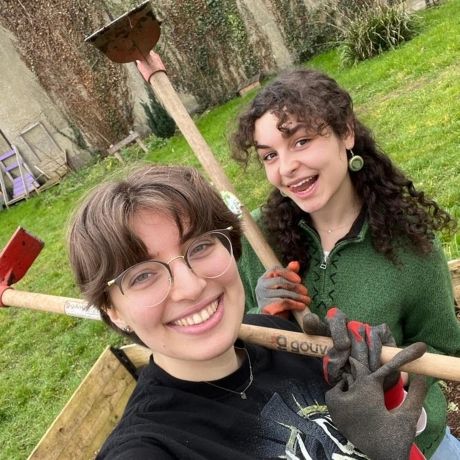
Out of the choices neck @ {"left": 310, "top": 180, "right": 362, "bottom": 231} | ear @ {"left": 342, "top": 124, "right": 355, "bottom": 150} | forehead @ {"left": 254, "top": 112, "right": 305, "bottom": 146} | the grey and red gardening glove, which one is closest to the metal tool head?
forehead @ {"left": 254, "top": 112, "right": 305, "bottom": 146}

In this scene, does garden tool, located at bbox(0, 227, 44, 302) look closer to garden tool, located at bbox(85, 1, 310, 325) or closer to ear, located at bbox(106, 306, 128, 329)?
garden tool, located at bbox(85, 1, 310, 325)

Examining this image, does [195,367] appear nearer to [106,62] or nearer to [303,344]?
[303,344]

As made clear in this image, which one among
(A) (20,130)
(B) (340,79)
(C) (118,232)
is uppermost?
(C) (118,232)

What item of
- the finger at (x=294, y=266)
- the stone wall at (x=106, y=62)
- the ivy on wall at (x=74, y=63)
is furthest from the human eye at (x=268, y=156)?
the ivy on wall at (x=74, y=63)

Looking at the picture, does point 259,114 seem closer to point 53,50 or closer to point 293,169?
point 293,169

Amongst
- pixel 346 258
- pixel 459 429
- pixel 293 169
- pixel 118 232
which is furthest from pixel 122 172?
pixel 459 429

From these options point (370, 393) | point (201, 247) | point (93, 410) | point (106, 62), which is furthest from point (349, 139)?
point (106, 62)

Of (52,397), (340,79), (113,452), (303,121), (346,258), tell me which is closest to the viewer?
(113,452)

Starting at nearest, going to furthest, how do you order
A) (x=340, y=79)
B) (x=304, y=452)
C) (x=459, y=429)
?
(x=304, y=452), (x=459, y=429), (x=340, y=79)

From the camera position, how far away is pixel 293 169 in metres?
1.92

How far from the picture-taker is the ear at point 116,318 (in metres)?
1.47

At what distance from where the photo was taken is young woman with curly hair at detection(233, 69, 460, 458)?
1.91 m

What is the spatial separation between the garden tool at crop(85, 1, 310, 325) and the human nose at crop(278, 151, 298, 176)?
246mm

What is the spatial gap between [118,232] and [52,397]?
376cm
